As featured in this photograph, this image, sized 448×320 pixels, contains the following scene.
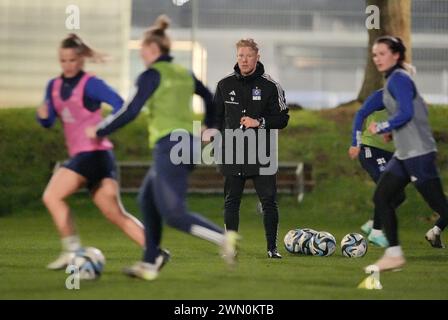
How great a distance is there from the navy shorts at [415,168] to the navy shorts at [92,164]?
226 cm

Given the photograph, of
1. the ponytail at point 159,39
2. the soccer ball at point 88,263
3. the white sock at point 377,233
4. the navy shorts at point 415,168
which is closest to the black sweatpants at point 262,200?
the white sock at point 377,233

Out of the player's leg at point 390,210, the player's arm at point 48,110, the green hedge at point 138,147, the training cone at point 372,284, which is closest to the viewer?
the training cone at point 372,284

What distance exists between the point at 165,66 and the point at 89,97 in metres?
0.92

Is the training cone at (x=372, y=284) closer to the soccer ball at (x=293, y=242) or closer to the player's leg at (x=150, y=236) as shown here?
the player's leg at (x=150, y=236)

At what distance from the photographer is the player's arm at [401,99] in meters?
9.36

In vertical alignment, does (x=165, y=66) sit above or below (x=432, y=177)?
above

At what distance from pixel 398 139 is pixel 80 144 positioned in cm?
255

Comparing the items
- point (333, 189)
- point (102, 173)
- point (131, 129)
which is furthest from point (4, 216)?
point (102, 173)

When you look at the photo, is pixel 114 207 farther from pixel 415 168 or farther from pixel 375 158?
pixel 375 158

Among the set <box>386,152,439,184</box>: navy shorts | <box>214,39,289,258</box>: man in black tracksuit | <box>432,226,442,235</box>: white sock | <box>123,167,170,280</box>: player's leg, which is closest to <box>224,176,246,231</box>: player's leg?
<box>214,39,289,258</box>: man in black tracksuit

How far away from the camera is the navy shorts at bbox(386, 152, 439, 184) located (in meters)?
9.62

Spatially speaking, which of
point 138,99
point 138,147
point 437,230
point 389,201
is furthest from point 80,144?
point 138,147

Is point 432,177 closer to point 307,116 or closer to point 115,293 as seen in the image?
point 115,293
